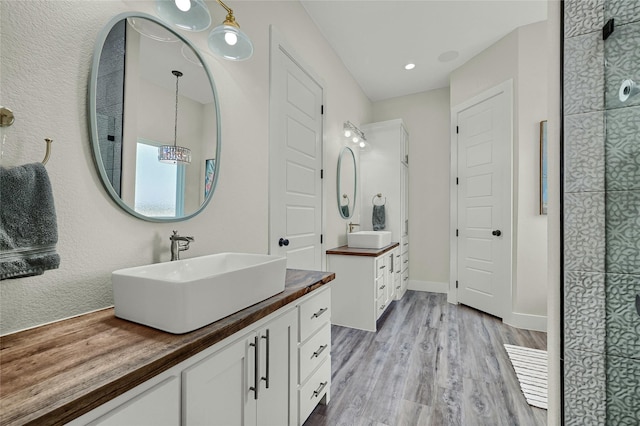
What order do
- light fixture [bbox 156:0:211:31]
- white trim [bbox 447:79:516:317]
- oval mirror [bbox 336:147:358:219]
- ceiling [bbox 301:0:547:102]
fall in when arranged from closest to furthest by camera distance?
light fixture [bbox 156:0:211:31]
ceiling [bbox 301:0:547:102]
white trim [bbox 447:79:516:317]
oval mirror [bbox 336:147:358:219]

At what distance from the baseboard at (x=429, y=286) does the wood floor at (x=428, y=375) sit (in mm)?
967

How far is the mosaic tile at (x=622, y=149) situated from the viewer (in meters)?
0.89

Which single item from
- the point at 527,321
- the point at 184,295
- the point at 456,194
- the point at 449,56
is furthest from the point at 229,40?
the point at 527,321

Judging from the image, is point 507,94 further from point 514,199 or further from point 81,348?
point 81,348

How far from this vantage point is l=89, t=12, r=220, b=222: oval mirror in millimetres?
992

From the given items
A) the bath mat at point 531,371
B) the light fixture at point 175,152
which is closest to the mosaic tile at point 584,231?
the bath mat at point 531,371

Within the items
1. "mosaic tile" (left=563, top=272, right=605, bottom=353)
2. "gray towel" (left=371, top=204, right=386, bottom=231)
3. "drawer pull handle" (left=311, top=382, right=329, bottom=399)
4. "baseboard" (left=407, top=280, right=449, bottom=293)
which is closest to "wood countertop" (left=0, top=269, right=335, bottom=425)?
"drawer pull handle" (left=311, top=382, right=329, bottom=399)

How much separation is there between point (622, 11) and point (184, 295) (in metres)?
1.62

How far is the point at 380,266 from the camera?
282cm

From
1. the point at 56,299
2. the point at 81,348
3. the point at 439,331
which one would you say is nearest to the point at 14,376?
the point at 81,348

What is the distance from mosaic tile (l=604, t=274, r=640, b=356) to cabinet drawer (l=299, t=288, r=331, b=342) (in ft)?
3.61

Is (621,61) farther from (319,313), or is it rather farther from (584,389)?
(319,313)

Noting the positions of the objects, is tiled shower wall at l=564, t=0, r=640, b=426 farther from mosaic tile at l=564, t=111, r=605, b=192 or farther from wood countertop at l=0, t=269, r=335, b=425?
wood countertop at l=0, t=269, r=335, b=425

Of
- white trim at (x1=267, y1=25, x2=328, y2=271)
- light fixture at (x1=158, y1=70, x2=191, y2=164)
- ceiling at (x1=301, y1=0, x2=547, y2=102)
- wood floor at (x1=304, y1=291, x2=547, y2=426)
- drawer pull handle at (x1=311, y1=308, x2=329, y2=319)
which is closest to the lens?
light fixture at (x1=158, y1=70, x2=191, y2=164)
